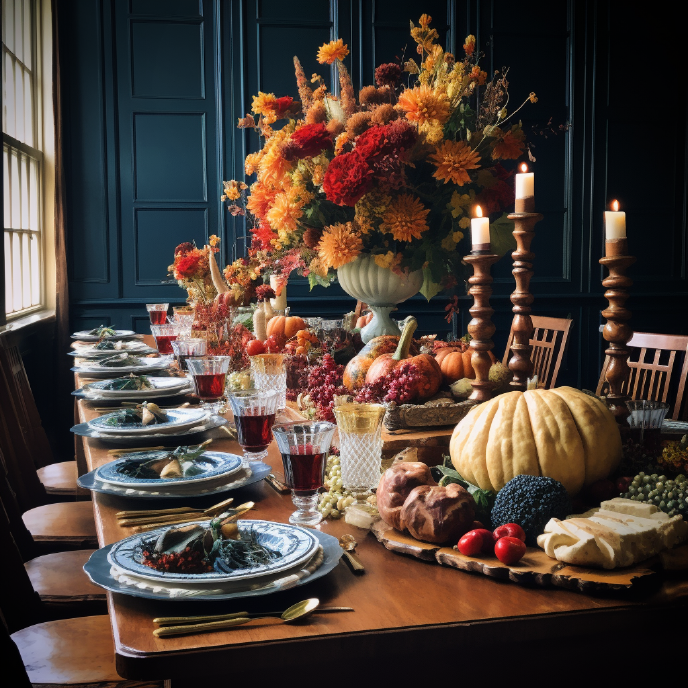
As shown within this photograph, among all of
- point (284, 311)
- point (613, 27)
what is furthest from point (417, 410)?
point (613, 27)

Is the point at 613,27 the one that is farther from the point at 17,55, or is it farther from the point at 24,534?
the point at 24,534

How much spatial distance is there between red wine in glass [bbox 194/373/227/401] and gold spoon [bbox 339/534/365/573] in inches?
35.1

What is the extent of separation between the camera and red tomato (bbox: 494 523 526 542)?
35.9 inches

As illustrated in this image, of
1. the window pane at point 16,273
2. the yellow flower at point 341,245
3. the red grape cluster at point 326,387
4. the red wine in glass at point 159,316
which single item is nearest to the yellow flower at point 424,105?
the yellow flower at point 341,245

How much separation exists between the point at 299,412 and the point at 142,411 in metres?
0.37

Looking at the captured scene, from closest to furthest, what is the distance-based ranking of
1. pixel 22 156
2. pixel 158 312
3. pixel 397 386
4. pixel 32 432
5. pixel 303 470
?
pixel 303 470, pixel 397 386, pixel 32 432, pixel 158 312, pixel 22 156

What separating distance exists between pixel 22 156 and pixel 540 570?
4412 mm

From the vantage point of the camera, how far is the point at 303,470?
43.1 inches

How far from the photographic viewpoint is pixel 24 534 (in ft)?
6.03

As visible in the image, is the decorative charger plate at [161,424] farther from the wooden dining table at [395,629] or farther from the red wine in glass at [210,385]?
the wooden dining table at [395,629]

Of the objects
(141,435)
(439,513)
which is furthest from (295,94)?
(439,513)

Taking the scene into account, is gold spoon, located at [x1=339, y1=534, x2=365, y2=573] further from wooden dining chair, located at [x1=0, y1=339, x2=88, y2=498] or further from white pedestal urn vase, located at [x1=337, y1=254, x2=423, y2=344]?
wooden dining chair, located at [x1=0, y1=339, x2=88, y2=498]

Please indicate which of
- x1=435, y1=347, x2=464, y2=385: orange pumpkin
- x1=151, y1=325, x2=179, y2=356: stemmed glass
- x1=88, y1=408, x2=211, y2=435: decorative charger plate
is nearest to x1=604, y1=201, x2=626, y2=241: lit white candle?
x1=435, y1=347, x2=464, y2=385: orange pumpkin

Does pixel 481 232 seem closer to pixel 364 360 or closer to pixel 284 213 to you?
pixel 364 360
